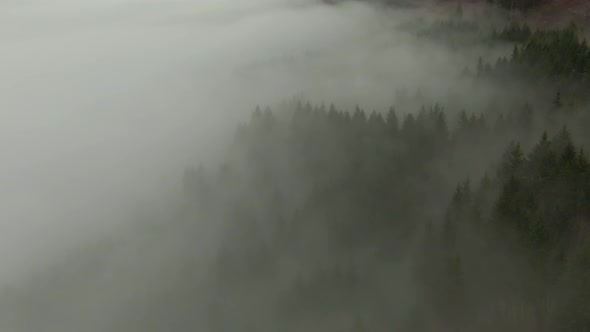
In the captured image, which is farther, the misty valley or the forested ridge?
the misty valley

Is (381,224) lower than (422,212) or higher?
lower

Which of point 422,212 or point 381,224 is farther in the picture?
point 422,212

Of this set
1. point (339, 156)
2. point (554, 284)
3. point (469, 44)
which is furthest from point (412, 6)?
point (554, 284)

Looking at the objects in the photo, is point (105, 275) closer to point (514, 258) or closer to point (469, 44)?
point (514, 258)
